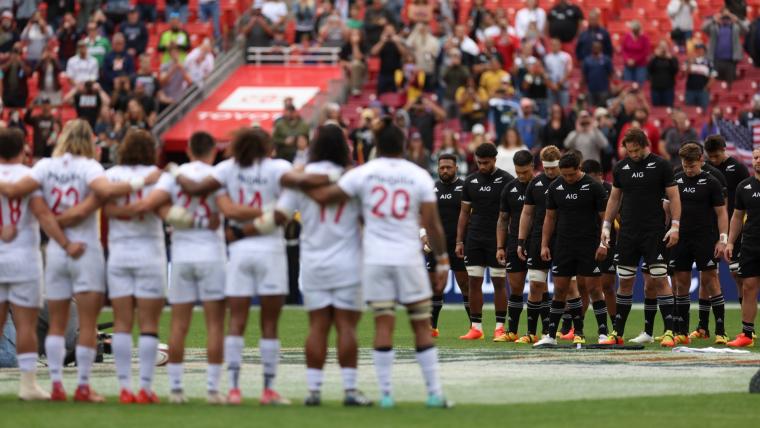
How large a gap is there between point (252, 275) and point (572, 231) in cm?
723

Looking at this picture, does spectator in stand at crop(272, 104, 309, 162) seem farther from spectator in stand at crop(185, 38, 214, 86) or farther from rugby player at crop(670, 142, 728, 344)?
rugby player at crop(670, 142, 728, 344)

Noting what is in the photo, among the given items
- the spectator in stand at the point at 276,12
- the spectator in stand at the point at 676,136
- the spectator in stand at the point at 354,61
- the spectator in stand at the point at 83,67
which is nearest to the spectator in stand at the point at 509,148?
Answer: the spectator in stand at the point at 676,136

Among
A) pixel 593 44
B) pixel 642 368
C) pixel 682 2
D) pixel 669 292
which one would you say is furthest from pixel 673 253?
pixel 682 2

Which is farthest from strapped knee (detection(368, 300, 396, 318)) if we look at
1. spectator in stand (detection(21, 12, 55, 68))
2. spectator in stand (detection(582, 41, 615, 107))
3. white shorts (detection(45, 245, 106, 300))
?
spectator in stand (detection(21, 12, 55, 68))

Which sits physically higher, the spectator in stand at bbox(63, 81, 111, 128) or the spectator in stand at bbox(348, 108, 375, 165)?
the spectator in stand at bbox(63, 81, 111, 128)

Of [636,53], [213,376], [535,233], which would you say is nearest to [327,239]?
[213,376]

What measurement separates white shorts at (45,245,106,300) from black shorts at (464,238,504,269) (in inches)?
326

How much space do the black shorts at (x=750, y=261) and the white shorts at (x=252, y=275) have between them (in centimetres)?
813

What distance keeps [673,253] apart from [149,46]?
20.0 metres

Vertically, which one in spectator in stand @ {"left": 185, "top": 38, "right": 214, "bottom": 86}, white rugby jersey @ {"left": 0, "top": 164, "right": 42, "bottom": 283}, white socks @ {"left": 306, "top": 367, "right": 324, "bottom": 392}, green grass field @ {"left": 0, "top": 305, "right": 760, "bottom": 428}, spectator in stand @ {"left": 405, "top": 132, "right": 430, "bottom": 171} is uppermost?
spectator in stand @ {"left": 185, "top": 38, "right": 214, "bottom": 86}

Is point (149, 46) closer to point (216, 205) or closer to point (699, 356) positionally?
point (699, 356)

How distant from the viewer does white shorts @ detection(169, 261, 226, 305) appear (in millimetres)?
12289

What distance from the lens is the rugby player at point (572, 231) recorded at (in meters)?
18.5

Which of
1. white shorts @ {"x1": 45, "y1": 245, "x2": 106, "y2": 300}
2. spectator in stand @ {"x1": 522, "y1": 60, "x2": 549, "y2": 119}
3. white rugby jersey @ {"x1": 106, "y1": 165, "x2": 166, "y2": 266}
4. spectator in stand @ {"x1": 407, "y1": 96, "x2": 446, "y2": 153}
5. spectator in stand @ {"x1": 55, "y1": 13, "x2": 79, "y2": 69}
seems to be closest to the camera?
white rugby jersey @ {"x1": 106, "y1": 165, "x2": 166, "y2": 266}
